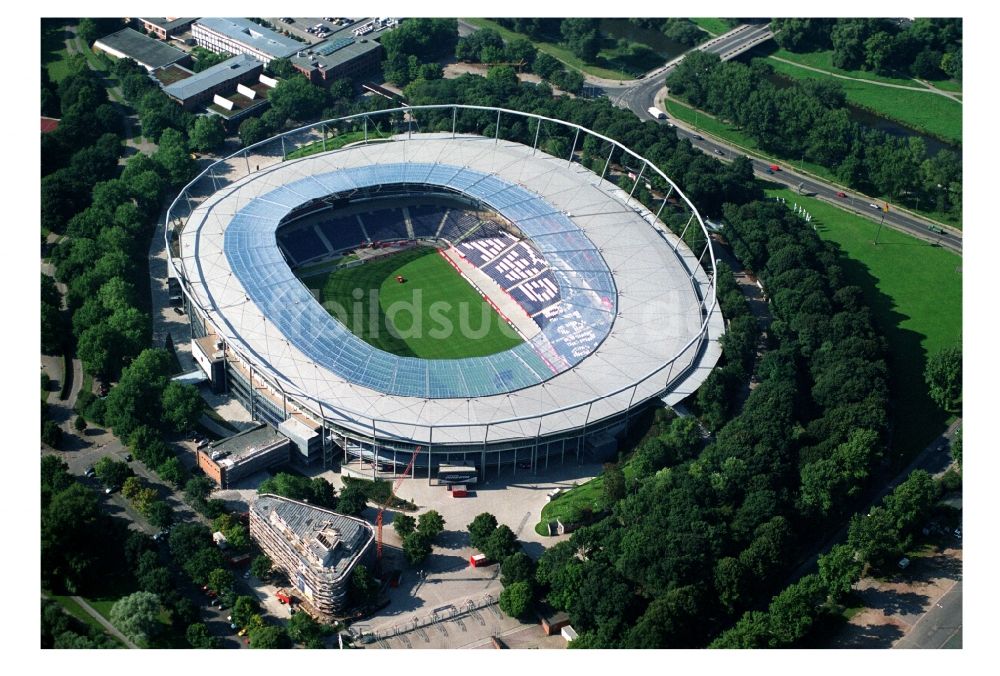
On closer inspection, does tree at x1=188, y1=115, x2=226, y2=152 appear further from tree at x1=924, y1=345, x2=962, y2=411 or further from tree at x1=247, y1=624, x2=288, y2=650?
tree at x1=924, y1=345, x2=962, y2=411

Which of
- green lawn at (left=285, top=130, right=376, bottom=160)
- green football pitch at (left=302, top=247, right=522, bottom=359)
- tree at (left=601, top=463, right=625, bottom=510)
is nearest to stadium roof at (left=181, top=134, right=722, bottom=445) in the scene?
tree at (left=601, top=463, right=625, bottom=510)

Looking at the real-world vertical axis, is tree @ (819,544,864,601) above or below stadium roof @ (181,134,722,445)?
below

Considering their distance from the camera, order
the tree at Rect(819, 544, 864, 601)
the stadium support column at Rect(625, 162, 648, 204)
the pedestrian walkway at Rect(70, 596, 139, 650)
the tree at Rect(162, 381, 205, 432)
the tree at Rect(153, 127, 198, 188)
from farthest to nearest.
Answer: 1. the tree at Rect(153, 127, 198, 188)
2. the stadium support column at Rect(625, 162, 648, 204)
3. the tree at Rect(162, 381, 205, 432)
4. the tree at Rect(819, 544, 864, 601)
5. the pedestrian walkway at Rect(70, 596, 139, 650)

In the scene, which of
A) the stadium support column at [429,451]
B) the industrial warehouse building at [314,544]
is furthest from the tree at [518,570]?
the stadium support column at [429,451]

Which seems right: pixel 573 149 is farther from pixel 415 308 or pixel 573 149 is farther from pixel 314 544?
pixel 314 544

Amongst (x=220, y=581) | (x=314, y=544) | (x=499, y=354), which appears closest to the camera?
(x=314, y=544)

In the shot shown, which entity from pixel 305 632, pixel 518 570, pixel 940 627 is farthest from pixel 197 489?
Result: pixel 940 627
